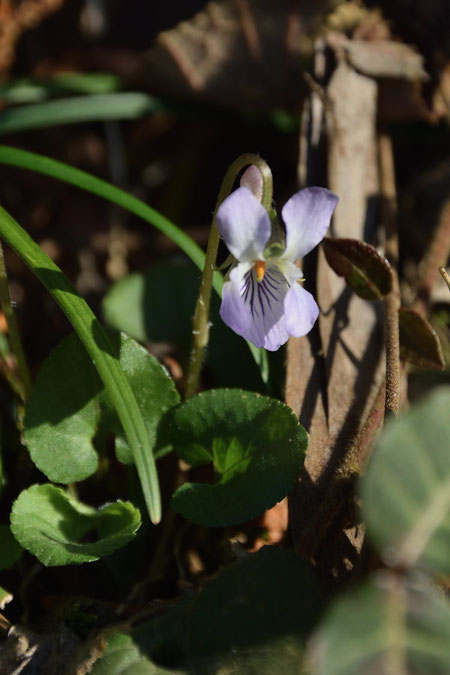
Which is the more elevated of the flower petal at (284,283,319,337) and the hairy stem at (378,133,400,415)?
the flower petal at (284,283,319,337)

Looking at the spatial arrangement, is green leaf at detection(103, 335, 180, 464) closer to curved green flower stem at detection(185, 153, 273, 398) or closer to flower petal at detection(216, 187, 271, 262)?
curved green flower stem at detection(185, 153, 273, 398)

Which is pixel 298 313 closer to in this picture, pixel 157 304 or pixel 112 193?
pixel 112 193

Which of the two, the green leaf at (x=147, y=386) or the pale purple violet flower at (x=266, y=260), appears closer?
the pale purple violet flower at (x=266, y=260)

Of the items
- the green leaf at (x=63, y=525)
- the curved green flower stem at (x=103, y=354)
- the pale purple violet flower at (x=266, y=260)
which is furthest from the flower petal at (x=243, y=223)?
the green leaf at (x=63, y=525)

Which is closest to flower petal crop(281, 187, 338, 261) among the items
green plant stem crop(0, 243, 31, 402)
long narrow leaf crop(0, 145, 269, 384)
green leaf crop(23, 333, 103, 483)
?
long narrow leaf crop(0, 145, 269, 384)

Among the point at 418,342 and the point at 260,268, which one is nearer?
the point at 260,268

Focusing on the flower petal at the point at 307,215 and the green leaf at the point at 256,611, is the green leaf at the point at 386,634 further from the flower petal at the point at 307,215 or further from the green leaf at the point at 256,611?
the flower petal at the point at 307,215

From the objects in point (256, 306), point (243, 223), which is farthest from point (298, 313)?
point (243, 223)
